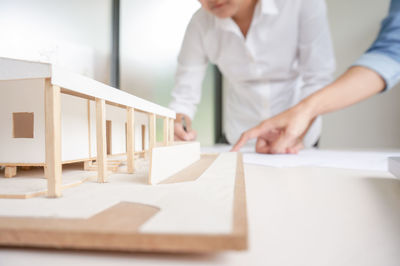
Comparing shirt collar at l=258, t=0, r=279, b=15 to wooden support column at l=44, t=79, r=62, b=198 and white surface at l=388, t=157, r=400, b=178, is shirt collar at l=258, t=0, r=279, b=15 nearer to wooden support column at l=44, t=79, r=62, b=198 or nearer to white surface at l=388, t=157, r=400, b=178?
white surface at l=388, t=157, r=400, b=178

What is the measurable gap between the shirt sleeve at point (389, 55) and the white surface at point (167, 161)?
80 centimetres

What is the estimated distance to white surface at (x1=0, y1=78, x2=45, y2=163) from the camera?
0.46 metres

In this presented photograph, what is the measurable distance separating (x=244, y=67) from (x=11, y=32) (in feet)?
3.31

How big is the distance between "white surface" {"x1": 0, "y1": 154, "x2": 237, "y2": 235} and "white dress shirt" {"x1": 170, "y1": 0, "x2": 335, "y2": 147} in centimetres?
104

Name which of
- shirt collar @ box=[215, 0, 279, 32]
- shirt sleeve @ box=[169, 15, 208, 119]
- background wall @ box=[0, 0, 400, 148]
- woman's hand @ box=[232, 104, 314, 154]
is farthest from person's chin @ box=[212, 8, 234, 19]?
woman's hand @ box=[232, 104, 314, 154]

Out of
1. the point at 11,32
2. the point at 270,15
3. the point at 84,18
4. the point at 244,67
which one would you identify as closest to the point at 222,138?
the point at 244,67

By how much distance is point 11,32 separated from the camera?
722mm

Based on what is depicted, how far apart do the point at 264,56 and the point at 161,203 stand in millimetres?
1195

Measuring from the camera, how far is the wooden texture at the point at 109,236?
178 millimetres

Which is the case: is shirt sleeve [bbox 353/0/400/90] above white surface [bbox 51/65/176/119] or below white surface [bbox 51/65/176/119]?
above

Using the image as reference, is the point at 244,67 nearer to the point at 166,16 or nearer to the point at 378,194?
the point at 166,16

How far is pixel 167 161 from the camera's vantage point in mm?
450

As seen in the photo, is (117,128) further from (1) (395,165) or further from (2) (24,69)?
(1) (395,165)

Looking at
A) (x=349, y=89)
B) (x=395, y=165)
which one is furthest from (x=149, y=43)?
(x=395, y=165)
